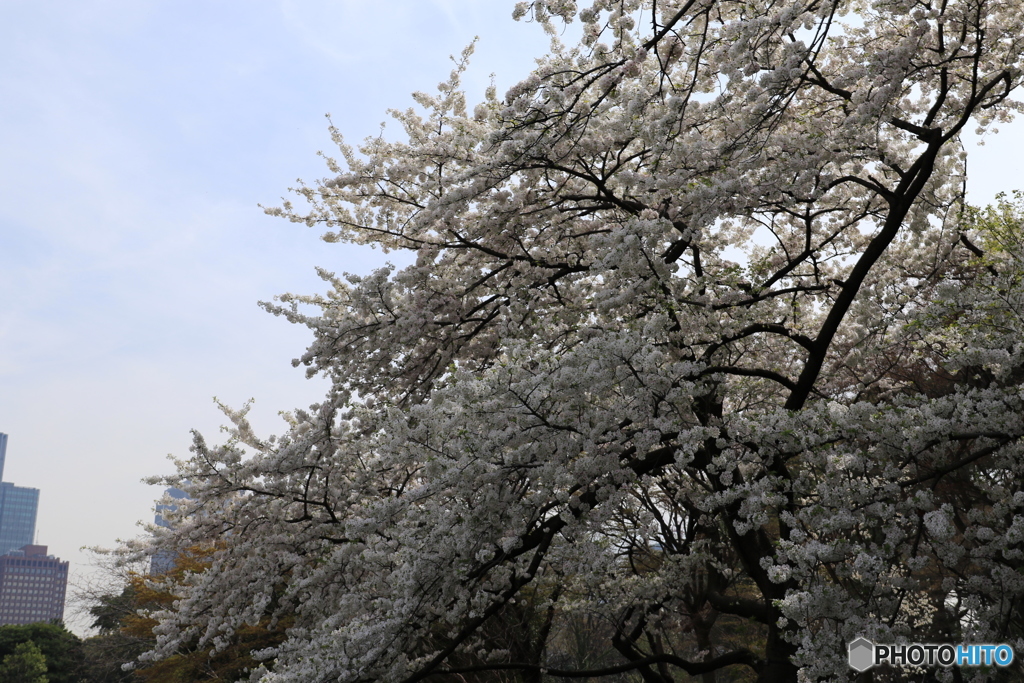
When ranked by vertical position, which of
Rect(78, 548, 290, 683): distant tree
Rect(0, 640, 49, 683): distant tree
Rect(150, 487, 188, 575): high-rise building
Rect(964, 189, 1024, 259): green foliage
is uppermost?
Rect(964, 189, 1024, 259): green foliage

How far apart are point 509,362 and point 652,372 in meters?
0.94

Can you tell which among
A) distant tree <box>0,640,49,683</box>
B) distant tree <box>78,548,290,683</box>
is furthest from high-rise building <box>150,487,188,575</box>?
distant tree <box>0,640,49,683</box>

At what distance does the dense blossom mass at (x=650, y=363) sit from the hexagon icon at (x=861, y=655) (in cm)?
8

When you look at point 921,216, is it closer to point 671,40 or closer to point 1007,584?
point 671,40

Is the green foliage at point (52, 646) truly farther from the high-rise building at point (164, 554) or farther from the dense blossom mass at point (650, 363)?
the dense blossom mass at point (650, 363)

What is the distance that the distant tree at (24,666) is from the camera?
91.7 ft

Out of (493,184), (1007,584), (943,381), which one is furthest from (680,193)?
(943,381)

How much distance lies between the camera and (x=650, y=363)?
4.65 m

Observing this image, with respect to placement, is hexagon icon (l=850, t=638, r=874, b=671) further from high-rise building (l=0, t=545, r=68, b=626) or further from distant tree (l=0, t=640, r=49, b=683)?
high-rise building (l=0, t=545, r=68, b=626)

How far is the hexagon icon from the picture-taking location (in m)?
3.85

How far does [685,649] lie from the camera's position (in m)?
18.7

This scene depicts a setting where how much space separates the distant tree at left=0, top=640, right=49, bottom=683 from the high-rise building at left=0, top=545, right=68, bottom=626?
12943 centimetres

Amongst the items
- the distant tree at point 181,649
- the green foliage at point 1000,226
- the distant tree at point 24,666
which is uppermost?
the green foliage at point 1000,226

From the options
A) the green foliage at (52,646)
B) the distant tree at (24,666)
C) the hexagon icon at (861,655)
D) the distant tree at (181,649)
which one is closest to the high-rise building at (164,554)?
the distant tree at (181,649)
